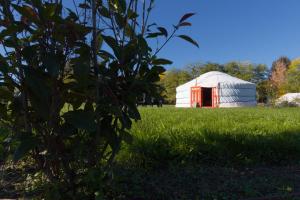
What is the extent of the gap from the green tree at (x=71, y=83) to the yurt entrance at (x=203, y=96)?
15575 millimetres

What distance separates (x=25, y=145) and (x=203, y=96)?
18.4 m

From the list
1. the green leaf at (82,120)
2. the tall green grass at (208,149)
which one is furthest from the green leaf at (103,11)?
the tall green grass at (208,149)

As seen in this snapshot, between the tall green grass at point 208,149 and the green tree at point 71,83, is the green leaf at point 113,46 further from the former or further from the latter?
the tall green grass at point 208,149

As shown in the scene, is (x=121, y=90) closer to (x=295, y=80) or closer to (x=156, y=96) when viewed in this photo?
(x=156, y=96)

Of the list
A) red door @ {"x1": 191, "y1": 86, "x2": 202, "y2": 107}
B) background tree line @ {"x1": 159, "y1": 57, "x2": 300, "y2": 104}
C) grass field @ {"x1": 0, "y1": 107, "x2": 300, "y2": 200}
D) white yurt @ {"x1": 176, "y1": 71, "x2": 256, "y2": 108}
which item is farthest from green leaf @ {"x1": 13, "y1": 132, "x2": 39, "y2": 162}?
background tree line @ {"x1": 159, "y1": 57, "x2": 300, "y2": 104}

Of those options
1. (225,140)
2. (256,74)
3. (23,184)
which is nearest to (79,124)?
(23,184)

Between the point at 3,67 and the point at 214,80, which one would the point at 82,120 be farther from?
the point at 214,80

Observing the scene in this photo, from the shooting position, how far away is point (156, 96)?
1.06m

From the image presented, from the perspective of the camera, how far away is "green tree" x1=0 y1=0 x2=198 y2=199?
0.87 m

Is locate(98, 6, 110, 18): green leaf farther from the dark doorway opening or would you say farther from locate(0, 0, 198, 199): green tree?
the dark doorway opening

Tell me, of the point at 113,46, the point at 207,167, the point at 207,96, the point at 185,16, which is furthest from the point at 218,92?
the point at 113,46

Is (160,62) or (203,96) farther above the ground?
(203,96)

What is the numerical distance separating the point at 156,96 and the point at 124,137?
166 millimetres

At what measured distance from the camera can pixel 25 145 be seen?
0.86 m
